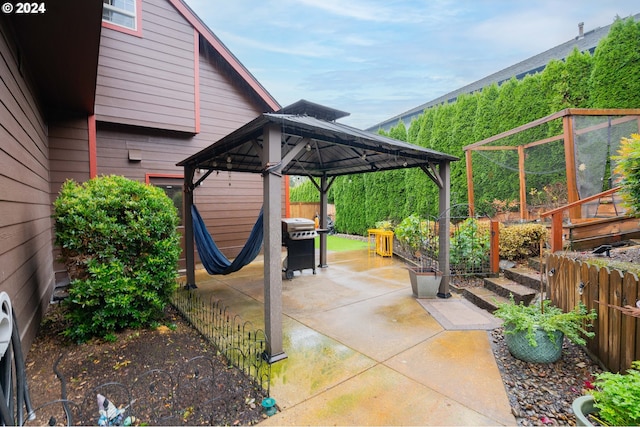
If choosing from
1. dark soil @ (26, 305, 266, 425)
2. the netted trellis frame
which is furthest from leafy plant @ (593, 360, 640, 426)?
the netted trellis frame

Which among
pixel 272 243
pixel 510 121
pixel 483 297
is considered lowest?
pixel 483 297

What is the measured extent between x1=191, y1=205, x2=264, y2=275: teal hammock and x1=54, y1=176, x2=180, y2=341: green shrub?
4.29 feet

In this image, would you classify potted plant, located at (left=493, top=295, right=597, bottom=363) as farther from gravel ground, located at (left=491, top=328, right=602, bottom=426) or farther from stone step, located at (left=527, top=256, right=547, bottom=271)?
stone step, located at (left=527, top=256, right=547, bottom=271)

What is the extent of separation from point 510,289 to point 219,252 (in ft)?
14.1

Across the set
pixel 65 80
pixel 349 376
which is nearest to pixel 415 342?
pixel 349 376

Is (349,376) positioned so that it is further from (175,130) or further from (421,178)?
(421,178)

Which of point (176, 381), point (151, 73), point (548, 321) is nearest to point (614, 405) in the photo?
point (548, 321)

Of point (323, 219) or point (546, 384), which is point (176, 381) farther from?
point (323, 219)

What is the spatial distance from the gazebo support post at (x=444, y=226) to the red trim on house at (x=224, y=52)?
14.7ft

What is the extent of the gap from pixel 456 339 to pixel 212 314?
2.89 meters

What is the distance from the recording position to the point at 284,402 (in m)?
2.03

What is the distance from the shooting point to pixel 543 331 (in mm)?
2430

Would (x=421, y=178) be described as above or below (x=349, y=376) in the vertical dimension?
above

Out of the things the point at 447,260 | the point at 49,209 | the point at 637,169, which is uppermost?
the point at 637,169
